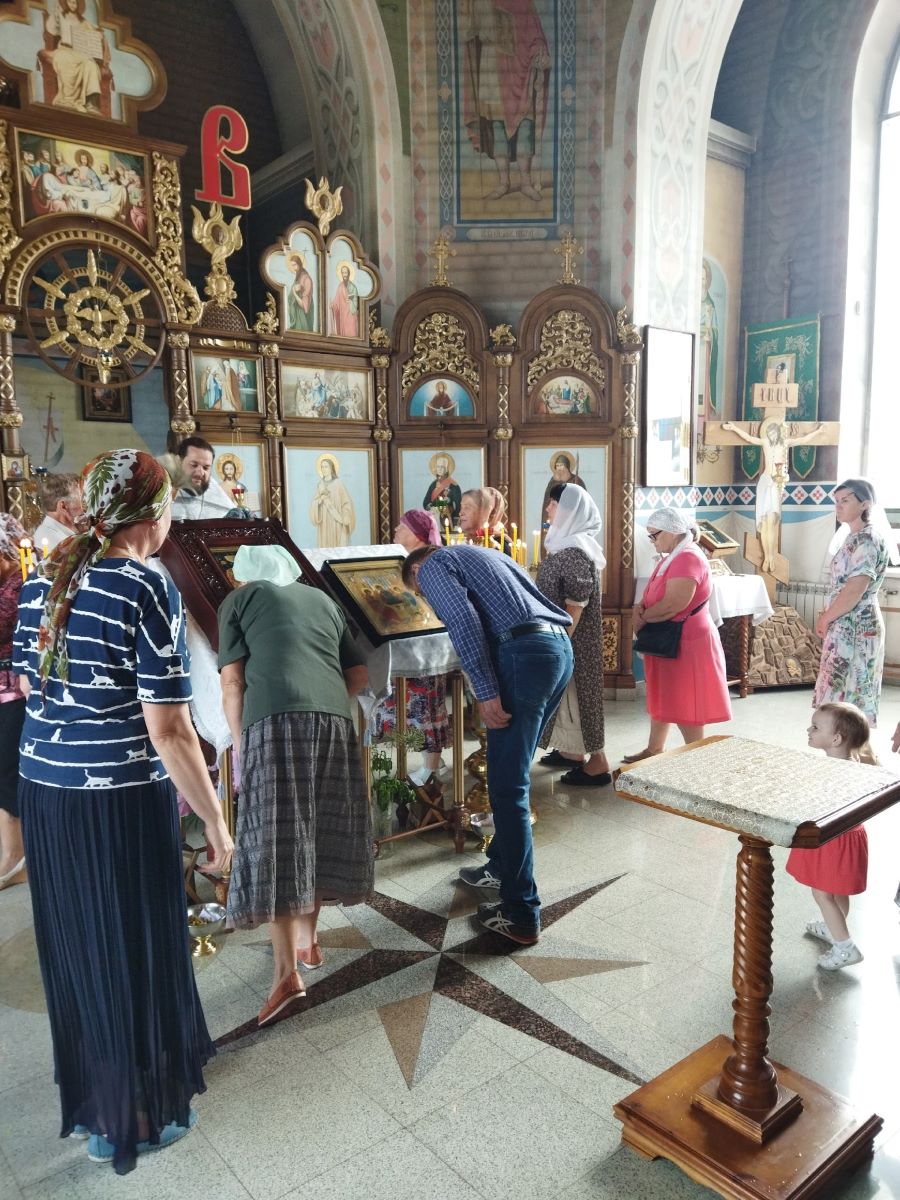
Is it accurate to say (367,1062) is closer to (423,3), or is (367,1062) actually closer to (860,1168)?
(860,1168)

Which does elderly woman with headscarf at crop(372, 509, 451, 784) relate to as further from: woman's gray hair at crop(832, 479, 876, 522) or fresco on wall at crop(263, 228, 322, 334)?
fresco on wall at crop(263, 228, 322, 334)

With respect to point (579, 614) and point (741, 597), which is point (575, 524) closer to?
point (579, 614)

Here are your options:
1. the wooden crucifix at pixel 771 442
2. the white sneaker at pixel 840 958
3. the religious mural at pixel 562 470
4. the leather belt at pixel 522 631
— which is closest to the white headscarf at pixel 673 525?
the leather belt at pixel 522 631

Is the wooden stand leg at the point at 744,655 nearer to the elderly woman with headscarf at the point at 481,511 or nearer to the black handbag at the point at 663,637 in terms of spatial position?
the black handbag at the point at 663,637

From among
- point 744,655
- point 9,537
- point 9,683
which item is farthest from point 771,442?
point 9,683

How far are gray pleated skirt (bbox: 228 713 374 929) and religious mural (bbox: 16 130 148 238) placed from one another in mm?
4720

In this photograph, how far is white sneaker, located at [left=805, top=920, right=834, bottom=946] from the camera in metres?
3.49

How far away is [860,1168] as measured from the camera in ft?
7.62

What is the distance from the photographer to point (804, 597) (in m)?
9.16

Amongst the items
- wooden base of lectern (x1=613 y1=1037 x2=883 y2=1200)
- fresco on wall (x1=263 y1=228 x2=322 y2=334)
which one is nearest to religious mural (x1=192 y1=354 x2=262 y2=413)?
fresco on wall (x1=263 y1=228 x2=322 y2=334)

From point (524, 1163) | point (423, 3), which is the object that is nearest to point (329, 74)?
point (423, 3)

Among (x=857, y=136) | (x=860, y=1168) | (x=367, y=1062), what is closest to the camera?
(x=860, y=1168)

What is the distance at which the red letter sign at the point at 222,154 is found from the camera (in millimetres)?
6438

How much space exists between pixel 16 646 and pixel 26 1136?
1.40 m
